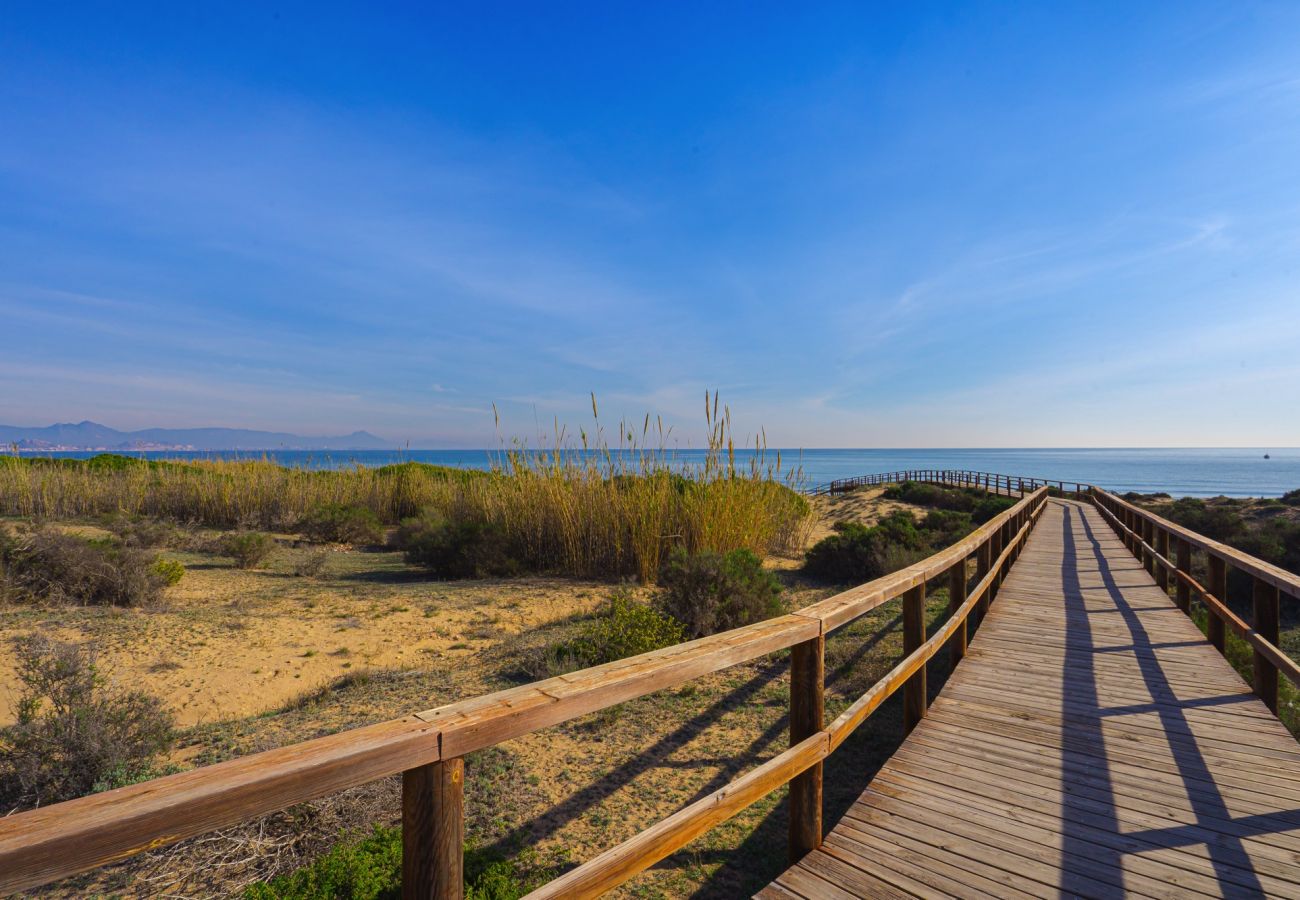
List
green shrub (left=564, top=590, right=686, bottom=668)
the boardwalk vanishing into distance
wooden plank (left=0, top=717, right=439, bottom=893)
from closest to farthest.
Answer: wooden plank (left=0, top=717, right=439, bottom=893) < the boardwalk vanishing into distance < green shrub (left=564, top=590, right=686, bottom=668)

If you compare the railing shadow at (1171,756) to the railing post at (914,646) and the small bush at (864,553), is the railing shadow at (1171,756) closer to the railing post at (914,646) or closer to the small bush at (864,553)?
the railing post at (914,646)

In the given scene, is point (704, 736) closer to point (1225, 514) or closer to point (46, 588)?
point (46, 588)

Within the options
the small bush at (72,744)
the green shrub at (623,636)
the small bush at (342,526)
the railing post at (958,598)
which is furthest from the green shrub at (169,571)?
the railing post at (958,598)

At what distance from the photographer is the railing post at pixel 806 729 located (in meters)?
2.47

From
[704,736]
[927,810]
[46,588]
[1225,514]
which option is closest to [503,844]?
[704,736]

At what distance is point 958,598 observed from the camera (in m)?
4.75

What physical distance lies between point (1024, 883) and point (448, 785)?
2282 mm

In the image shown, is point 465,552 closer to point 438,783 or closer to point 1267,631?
point 438,783

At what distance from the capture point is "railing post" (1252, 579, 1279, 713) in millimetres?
4090

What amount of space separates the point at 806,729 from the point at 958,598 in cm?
284

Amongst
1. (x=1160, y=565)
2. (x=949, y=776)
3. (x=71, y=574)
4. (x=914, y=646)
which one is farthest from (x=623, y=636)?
(x=1160, y=565)

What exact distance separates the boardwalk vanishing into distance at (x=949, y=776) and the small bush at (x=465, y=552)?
708 centimetres

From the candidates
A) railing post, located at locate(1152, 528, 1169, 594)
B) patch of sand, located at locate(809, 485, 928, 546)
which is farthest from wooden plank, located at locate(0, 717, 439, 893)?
patch of sand, located at locate(809, 485, 928, 546)

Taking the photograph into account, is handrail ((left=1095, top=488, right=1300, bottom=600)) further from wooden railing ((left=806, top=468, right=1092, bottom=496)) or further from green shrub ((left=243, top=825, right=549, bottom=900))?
wooden railing ((left=806, top=468, right=1092, bottom=496))
